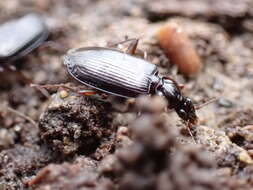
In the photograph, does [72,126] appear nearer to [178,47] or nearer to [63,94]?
[63,94]

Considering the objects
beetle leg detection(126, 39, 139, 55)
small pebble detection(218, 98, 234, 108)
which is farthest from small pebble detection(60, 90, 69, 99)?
small pebble detection(218, 98, 234, 108)

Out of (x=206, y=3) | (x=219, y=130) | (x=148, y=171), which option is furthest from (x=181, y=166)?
(x=206, y=3)

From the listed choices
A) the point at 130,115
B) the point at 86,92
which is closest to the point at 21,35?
the point at 86,92

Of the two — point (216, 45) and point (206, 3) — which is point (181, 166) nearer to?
point (216, 45)

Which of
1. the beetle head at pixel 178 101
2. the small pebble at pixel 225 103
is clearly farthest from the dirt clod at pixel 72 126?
the small pebble at pixel 225 103

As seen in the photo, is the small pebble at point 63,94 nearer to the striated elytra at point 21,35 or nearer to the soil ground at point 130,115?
the soil ground at point 130,115
